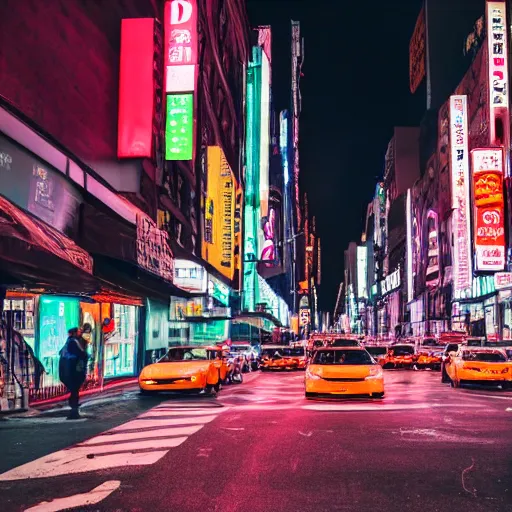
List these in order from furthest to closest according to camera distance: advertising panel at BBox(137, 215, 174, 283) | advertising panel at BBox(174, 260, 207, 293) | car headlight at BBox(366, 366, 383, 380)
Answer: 1. advertising panel at BBox(174, 260, 207, 293)
2. advertising panel at BBox(137, 215, 174, 283)
3. car headlight at BBox(366, 366, 383, 380)

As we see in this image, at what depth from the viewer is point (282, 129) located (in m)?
116

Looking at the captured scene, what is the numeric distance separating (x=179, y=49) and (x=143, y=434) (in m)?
17.8

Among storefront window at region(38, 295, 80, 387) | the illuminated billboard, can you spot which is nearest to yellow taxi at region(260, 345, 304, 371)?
the illuminated billboard

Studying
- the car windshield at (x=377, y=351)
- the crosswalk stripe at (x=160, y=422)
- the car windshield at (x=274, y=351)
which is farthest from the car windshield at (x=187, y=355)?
the car windshield at (x=377, y=351)

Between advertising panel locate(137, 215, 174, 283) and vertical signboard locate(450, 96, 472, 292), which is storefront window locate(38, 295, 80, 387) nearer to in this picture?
advertising panel locate(137, 215, 174, 283)

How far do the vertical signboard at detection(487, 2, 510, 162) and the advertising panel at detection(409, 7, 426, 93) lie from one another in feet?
216

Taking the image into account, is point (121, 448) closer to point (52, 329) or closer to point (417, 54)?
point (52, 329)

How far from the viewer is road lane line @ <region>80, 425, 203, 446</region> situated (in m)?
10.7

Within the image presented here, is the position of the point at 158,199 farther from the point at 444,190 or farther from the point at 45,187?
the point at 444,190

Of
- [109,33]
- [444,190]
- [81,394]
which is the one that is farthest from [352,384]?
[444,190]

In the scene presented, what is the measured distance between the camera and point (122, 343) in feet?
80.1

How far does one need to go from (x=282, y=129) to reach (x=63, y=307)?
100 m

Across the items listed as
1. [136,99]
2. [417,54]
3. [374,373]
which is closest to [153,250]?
[136,99]

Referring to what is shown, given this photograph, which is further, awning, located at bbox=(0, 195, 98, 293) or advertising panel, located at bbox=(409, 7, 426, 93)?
advertising panel, located at bbox=(409, 7, 426, 93)
